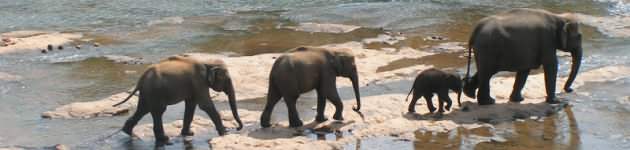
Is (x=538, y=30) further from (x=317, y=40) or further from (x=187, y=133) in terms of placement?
(x=317, y=40)

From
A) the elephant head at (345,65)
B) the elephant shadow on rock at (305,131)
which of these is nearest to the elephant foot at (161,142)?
the elephant shadow on rock at (305,131)

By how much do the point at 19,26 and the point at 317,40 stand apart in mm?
7393

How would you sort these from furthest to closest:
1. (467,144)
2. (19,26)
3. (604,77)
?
(19,26) < (604,77) < (467,144)

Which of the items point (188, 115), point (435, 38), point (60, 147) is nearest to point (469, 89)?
point (188, 115)

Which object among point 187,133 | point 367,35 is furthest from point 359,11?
point 187,133

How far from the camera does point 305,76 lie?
11969mm

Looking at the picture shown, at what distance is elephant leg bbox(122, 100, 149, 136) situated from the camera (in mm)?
11648

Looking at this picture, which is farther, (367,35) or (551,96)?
(367,35)

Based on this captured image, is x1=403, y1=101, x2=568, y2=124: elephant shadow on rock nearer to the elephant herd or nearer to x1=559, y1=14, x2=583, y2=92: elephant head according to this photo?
the elephant herd

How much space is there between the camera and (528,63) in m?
13.0

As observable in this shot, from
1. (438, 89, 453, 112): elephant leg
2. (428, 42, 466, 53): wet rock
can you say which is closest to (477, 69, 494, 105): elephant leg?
(438, 89, 453, 112): elephant leg

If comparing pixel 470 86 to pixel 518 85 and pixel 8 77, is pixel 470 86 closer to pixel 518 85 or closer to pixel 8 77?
pixel 518 85

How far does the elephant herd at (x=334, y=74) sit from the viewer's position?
37.9 ft

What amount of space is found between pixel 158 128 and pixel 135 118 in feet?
1.23
